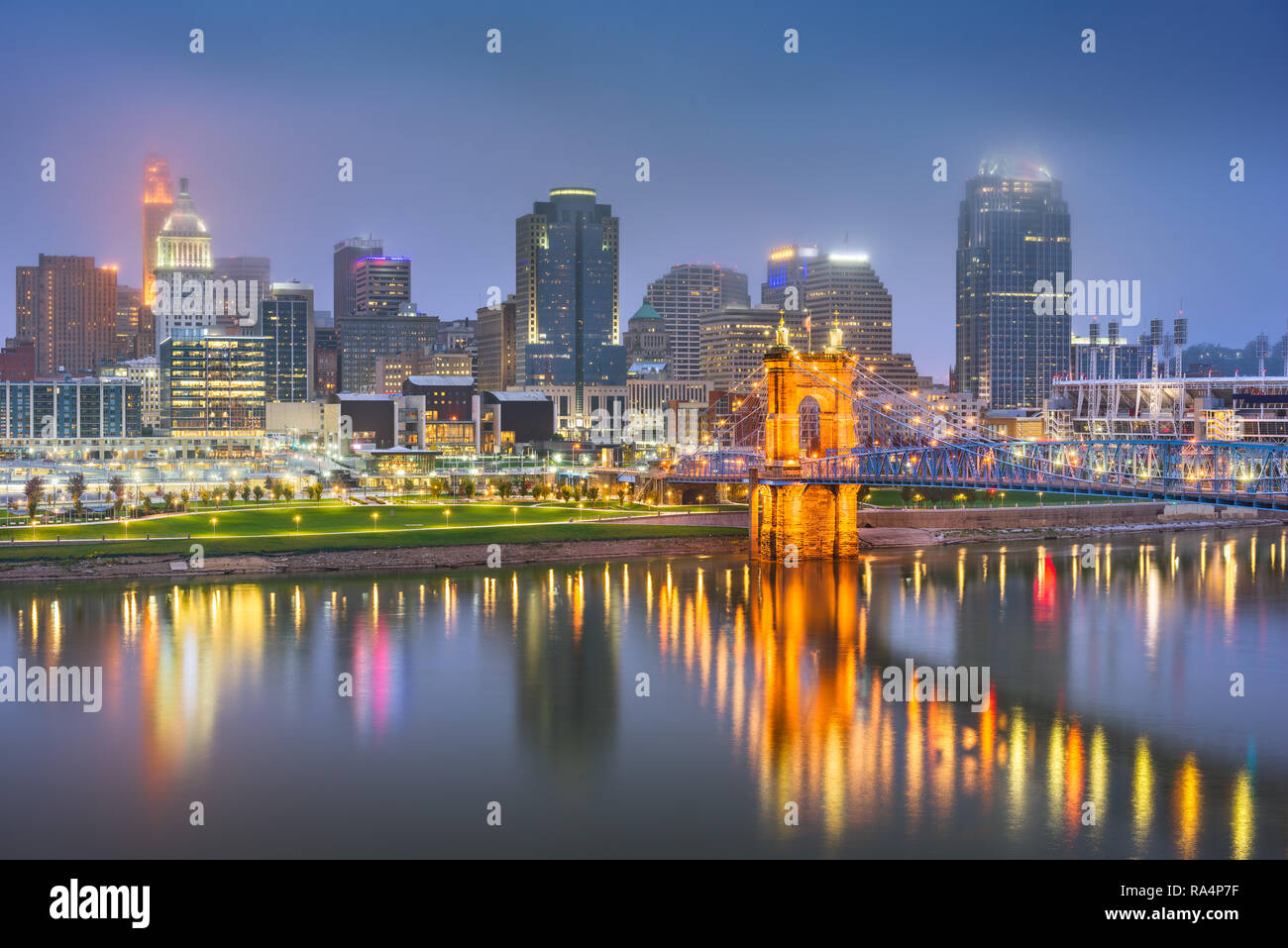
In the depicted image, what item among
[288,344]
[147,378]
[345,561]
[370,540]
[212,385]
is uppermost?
[288,344]

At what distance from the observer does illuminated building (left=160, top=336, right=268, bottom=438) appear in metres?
138

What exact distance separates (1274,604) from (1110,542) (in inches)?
824

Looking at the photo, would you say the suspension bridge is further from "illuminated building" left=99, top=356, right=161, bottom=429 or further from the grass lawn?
"illuminated building" left=99, top=356, right=161, bottom=429

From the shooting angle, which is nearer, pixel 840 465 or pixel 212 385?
pixel 840 465

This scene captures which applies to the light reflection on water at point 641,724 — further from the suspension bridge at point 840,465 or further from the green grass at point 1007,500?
the green grass at point 1007,500

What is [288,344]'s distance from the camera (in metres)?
172

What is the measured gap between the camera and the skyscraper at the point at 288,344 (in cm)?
16725

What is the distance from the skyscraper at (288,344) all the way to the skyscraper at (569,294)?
2983 cm

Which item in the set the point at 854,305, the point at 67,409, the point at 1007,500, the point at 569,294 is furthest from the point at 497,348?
the point at 1007,500

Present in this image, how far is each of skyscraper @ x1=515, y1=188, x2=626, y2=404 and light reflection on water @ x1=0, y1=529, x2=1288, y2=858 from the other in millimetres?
120815

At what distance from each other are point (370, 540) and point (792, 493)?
17.8 metres

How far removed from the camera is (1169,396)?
109625mm

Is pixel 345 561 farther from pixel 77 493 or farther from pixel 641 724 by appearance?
pixel 641 724

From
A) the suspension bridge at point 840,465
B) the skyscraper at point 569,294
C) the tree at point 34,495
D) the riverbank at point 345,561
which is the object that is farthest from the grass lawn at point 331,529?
the skyscraper at point 569,294
